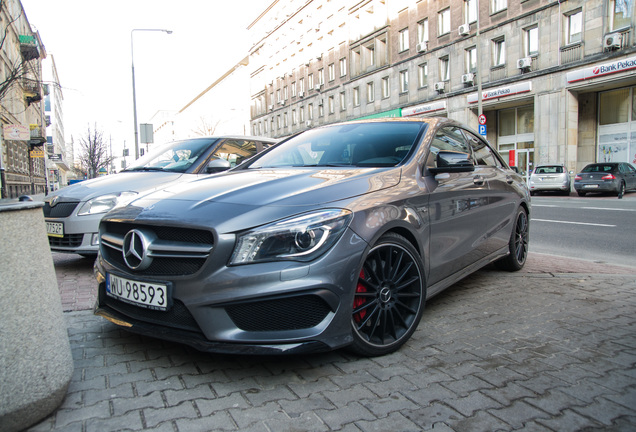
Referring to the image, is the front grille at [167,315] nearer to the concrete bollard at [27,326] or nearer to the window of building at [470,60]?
the concrete bollard at [27,326]

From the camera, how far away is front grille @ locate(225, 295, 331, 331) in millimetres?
2355

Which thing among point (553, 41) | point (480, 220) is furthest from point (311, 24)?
point (480, 220)

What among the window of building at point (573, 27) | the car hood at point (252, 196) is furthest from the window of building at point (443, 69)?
the car hood at point (252, 196)

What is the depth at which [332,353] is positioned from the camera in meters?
2.87

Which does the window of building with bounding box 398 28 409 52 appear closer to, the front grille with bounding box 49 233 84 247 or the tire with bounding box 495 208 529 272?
the tire with bounding box 495 208 529 272

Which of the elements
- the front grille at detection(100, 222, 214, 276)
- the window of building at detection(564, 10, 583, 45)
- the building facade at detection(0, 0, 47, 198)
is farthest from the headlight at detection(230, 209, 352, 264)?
the building facade at detection(0, 0, 47, 198)

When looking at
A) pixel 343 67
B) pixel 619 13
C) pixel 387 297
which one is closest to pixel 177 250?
pixel 387 297

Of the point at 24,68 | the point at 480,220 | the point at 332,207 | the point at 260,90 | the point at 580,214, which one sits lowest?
the point at 580,214

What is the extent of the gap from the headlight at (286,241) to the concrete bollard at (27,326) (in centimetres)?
87

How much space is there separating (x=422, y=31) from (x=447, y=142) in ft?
105

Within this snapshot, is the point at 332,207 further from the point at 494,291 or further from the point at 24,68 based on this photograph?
the point at 24,68

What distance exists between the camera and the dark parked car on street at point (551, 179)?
2155 centimetres

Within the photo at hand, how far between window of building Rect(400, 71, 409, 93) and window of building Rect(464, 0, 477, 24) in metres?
6.20

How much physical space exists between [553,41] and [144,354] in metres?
27.0
